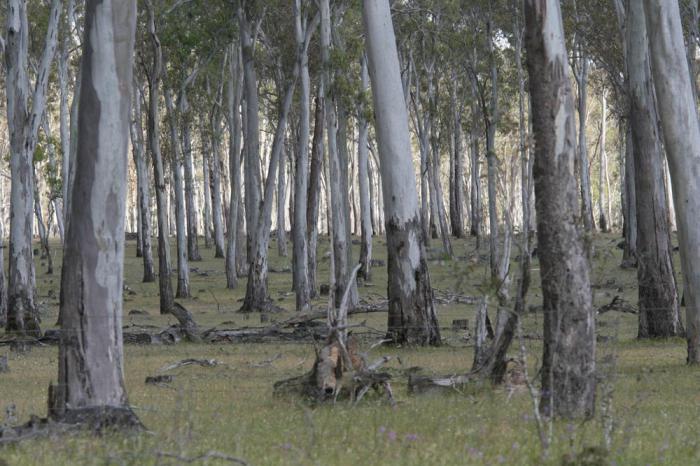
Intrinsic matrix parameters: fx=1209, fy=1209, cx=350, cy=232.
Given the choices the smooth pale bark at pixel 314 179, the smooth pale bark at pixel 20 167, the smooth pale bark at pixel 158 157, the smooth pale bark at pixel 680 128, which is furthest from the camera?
the smooth pale bark at pixel 314 179

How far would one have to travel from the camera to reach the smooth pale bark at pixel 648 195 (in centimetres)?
1927

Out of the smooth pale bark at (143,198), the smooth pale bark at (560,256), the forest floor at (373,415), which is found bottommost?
the forest floor at (373,415)

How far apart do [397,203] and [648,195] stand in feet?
13.3

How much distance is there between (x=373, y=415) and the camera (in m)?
10.4

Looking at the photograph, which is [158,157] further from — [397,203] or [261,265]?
[397,203]

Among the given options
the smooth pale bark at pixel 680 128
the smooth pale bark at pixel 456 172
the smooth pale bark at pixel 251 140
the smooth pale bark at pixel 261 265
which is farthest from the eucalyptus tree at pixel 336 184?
the smooth pale bark at pixel 456 172

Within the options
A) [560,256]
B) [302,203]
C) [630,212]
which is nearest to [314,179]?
[302,203]

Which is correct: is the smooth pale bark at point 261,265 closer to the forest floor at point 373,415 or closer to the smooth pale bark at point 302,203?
the smooth pale bark at point 302,203

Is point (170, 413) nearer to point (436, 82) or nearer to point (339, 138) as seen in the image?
point (339, 138)

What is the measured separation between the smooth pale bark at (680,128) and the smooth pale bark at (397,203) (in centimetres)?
506

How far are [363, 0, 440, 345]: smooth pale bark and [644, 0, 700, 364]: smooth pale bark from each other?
506 centimetres

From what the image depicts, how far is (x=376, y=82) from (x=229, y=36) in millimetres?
21856

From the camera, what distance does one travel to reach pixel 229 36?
136 ft

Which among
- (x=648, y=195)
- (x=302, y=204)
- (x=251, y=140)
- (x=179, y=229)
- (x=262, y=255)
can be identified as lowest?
(x=262, y=255)
